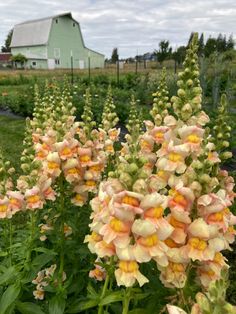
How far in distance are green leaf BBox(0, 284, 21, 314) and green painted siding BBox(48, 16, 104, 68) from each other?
181 ft

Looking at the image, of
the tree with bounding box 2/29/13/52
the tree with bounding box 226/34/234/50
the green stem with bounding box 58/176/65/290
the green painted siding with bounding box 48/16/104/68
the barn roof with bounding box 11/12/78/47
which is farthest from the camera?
the tree with bounding box 2/29/13/52

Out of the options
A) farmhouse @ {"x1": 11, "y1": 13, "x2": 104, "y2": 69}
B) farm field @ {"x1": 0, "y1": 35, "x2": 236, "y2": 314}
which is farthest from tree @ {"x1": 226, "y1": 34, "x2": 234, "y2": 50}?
farm field @ {"x1": 0, "y1": 35, "x2": 236, "y2": 314}

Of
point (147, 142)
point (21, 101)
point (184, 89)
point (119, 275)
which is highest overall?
point (184, 89)

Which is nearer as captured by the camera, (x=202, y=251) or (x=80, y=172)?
(x=202, y=251)

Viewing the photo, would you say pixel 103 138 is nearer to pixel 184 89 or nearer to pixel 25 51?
pixel 184 89

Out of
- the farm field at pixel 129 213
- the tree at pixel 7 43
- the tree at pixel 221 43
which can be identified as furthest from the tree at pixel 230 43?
the tree at pixel 7 43

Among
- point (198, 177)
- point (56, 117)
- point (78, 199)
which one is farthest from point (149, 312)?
point (56, 117)

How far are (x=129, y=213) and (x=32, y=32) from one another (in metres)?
59.6

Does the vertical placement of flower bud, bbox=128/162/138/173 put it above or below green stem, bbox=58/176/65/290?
above

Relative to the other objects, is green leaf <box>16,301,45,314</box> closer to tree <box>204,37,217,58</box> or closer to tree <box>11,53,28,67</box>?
tree <box>204,37,217,58</box>

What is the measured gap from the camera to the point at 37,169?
276 centimetres

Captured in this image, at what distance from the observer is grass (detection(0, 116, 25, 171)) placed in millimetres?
8642

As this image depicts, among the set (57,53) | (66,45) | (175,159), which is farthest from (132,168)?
(66,45)

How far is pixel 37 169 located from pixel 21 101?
11528mm
